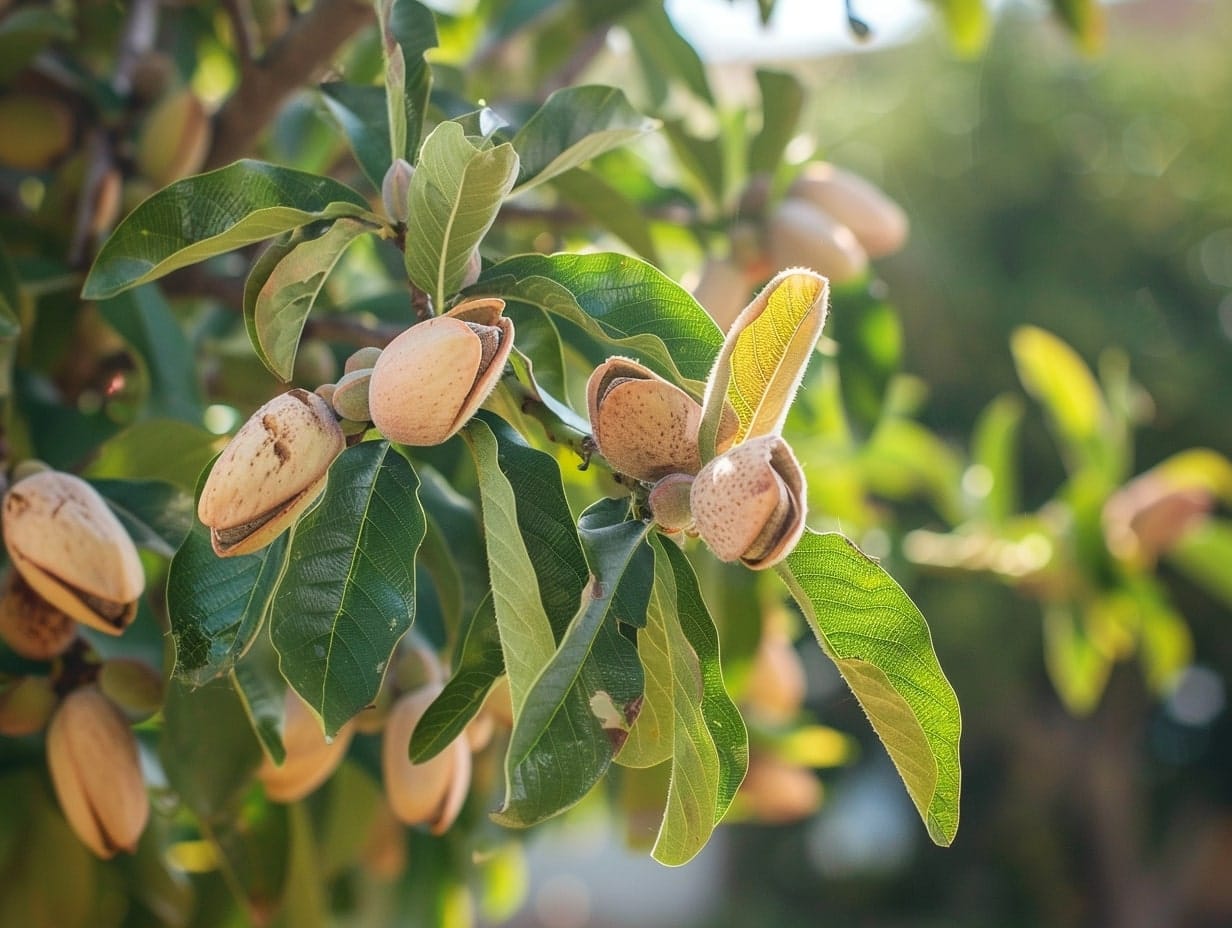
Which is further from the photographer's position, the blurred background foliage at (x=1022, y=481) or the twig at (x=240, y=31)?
the blurred background foliage at (x=1022, y=481)

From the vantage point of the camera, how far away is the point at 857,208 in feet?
2.49

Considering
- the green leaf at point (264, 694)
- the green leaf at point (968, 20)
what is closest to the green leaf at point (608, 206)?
the green leaf at point (264, 694)

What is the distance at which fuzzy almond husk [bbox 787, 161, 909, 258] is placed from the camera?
76 centimetres

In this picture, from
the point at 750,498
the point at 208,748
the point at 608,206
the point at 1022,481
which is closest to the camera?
the point at 750,498

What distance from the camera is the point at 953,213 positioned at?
4418 mm

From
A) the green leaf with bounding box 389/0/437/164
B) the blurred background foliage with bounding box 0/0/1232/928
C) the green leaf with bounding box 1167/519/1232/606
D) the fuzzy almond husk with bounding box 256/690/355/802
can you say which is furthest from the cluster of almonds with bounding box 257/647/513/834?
the green leaf with bounding box 1167/519/1232/606

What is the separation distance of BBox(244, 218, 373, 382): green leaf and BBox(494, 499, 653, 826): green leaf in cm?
11

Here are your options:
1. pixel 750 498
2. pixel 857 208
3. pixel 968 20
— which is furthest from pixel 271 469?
pixel 968 20

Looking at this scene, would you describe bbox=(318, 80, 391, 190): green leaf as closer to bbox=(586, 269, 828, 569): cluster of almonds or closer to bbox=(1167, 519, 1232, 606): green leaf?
bbox=(586, 269, 828, 569): cluster of almonds

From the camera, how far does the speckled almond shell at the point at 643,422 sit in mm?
356

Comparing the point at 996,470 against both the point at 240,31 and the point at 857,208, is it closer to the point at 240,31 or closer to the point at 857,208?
the point at 857,208

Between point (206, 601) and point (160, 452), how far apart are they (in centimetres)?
17

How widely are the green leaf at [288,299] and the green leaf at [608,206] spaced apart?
26 cm

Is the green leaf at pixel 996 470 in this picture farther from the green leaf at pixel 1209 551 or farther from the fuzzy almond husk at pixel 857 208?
the fuzzy almond husk at pixel 857 208
